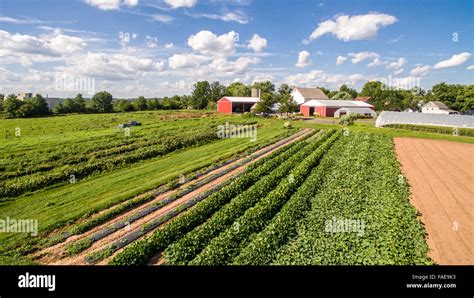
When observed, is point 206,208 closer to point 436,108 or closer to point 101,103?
point 101,103

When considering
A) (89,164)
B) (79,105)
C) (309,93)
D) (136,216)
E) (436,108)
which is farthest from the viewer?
(309,93)

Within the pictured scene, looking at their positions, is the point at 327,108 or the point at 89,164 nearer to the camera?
the point at 89,164

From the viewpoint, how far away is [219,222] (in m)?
12.5

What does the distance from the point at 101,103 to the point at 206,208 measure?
80.7 m

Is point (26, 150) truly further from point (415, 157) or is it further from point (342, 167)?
point (415, 157)

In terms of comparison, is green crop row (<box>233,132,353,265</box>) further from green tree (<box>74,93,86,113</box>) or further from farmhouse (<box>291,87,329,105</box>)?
green tree (<box>74,93,86,113</box>)

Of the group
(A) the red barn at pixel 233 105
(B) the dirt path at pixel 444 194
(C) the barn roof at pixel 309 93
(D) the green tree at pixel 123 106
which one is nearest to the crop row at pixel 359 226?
(B) the dirt path at pixel 444 194

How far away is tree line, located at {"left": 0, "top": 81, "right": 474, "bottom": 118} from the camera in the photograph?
6109 centimetres

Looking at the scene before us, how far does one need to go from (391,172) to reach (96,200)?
20313mm

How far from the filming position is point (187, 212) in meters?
14.0

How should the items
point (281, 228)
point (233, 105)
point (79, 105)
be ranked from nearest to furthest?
point (281, 228) < point (233, 105) < point (79, 105)

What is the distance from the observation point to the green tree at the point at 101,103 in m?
81.2

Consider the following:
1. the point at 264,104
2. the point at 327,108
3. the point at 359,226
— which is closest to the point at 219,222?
the point at 359,226
